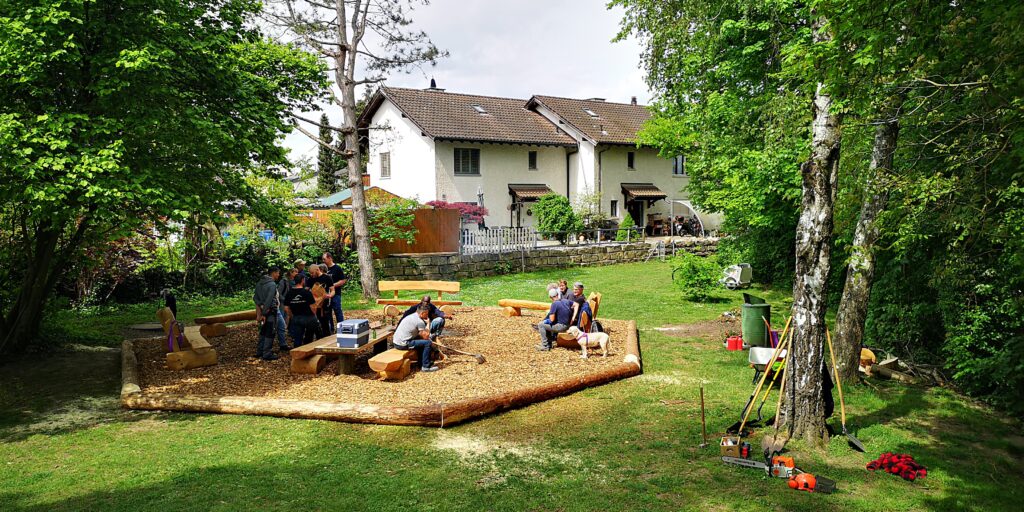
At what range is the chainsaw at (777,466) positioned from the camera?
6.78 meters

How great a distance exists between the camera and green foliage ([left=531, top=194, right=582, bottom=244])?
3253cm

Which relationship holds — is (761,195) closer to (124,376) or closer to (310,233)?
(310,233)

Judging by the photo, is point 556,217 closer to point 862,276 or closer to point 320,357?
point 862,276

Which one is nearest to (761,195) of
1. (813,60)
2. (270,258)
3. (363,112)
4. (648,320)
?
Answer: (648,320)

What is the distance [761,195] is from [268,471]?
1504 cm

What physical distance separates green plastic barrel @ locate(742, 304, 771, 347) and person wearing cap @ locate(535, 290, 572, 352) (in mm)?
3555

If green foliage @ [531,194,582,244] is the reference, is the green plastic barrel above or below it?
below

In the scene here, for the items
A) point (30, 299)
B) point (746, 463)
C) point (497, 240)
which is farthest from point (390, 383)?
point (497, 240)

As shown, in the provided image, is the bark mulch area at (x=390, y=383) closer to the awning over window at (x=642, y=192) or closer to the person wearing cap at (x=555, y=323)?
the person wearing cap at (x=555, y=323)

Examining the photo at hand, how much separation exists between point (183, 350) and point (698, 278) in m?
13.6

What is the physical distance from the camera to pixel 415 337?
1086 centimetres

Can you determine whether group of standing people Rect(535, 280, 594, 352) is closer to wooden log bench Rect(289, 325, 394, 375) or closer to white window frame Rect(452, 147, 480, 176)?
wooden log bench Rect(289, 325, 394, 375)

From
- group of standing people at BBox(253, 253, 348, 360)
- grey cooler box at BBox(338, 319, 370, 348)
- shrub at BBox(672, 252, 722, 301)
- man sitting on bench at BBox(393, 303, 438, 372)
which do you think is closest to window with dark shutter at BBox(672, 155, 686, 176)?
shrub at BBox(672, 252, 722, 301)

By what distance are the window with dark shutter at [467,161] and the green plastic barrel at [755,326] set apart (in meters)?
24.5
